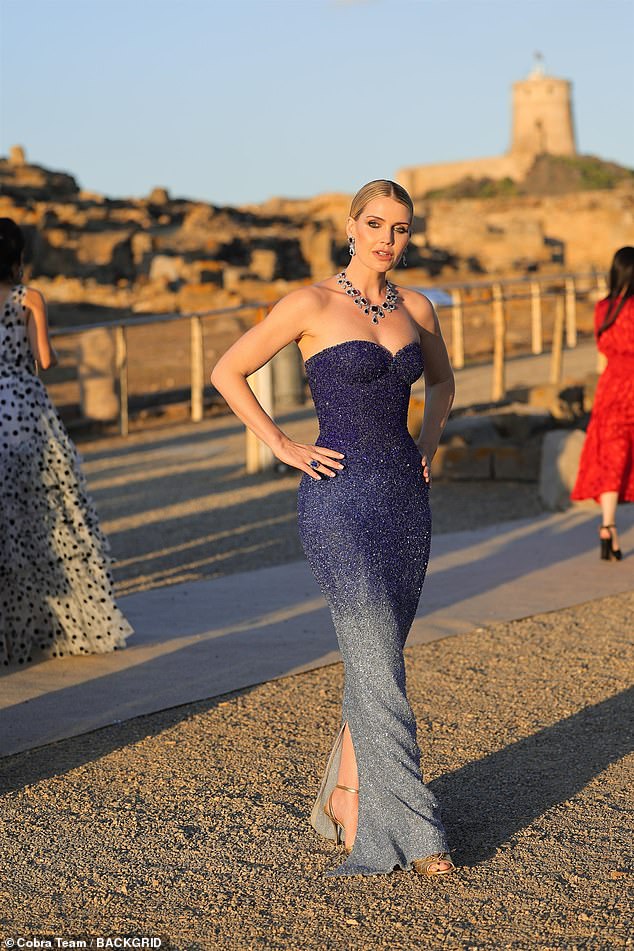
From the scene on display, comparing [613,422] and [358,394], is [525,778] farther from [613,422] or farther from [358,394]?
[613,422]

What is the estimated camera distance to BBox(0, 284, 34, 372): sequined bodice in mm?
5449

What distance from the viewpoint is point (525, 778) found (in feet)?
13.4

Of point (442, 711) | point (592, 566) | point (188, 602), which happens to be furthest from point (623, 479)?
point (442, 711)

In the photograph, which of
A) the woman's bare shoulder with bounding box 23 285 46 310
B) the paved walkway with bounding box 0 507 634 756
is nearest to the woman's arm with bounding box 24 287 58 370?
the woman's bare shoulder with bounding box 23 285 46 310

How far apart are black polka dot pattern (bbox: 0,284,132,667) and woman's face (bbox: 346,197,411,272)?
93.0 inches

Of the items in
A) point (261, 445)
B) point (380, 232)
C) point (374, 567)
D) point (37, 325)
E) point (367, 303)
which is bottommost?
point (261, 445)

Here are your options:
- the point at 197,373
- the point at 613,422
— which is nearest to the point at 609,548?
the point at 613,422

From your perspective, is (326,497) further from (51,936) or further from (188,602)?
(188,602)

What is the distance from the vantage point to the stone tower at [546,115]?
9525cm

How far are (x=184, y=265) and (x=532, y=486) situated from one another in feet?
80.0

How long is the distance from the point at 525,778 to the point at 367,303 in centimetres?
152

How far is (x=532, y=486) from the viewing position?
10.7 meters

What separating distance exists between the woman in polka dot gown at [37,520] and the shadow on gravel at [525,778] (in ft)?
6.44

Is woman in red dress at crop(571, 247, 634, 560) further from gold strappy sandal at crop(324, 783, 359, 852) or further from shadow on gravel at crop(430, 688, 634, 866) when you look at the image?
gold strappy sandal at crop(324, 783, 359, 852)
